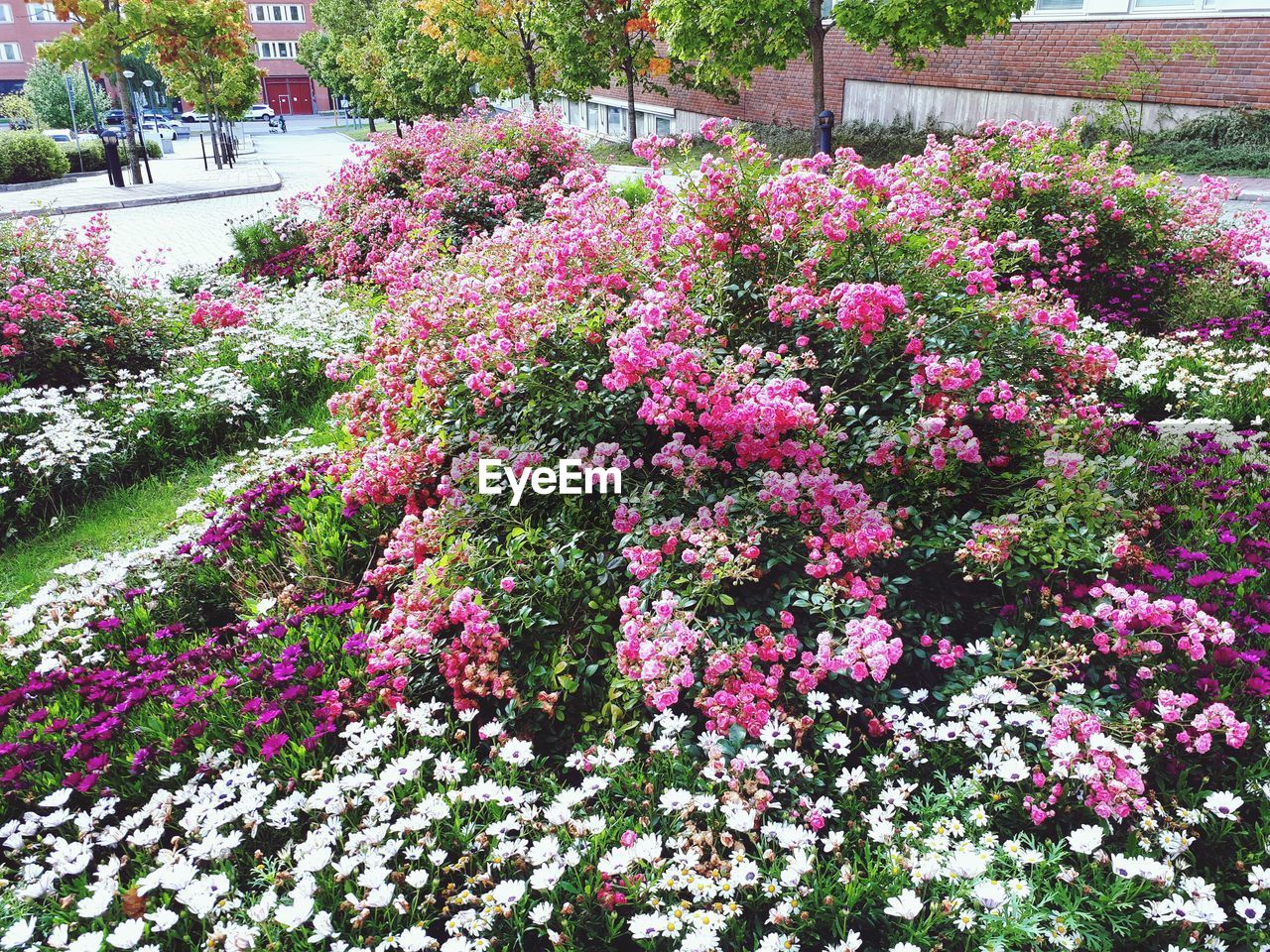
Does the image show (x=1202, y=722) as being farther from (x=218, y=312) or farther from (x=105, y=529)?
(x=218, y=312)

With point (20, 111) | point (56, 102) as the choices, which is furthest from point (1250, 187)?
point (56, 102)

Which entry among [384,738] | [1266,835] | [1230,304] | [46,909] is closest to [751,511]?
[384,738]

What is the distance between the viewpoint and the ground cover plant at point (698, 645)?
2.14m

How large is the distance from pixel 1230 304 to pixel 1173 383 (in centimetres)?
183

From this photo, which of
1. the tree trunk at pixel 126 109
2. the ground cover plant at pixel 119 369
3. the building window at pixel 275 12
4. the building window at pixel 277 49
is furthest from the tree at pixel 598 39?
the building window at pixel 275 12

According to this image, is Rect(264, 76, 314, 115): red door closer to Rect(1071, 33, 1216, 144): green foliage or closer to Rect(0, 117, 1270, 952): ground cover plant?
Rect(1071, 33, 1216, 144): green foliage

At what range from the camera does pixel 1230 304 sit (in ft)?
19.9

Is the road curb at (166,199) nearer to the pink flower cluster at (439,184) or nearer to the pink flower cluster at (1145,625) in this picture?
the pink flower cluster at (439,184)

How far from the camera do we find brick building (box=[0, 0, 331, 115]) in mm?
64875

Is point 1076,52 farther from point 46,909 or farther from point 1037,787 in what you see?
point 46,909

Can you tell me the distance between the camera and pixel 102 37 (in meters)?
20.0

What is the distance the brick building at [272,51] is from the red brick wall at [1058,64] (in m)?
58.4

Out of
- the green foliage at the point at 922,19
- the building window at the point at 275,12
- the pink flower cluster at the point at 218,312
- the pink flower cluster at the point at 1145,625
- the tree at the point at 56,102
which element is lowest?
the pink flower cluster at the point at 1145,625

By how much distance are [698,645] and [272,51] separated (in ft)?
285
